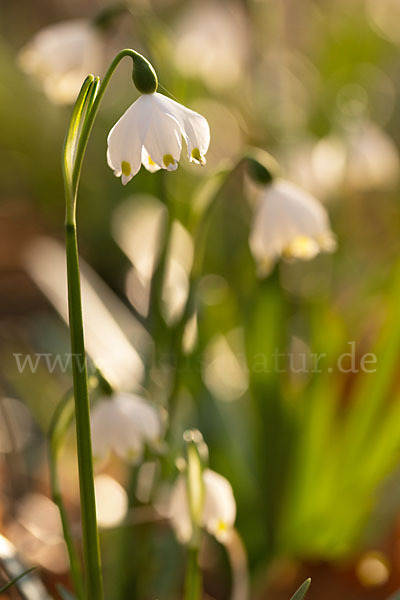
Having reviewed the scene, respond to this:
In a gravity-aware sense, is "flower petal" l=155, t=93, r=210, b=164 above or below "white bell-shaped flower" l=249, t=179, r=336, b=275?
above

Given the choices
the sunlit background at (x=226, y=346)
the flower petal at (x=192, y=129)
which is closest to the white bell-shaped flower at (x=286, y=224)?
the sunlit background at (x=226, y=346)

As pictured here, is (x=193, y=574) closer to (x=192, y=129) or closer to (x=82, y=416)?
(x=82, y=416)

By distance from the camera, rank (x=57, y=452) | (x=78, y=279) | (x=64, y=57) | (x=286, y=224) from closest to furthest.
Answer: (x=78, y=279)
(x=57, y=452)
(x=286, y=224)
(x=64, y=57)

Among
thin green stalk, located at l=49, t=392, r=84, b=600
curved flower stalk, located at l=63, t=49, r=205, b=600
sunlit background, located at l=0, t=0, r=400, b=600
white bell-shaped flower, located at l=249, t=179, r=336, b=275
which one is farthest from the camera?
sunlit background, located at l=0, t=0, r=400, b=600

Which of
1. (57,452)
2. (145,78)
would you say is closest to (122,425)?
(57,452)

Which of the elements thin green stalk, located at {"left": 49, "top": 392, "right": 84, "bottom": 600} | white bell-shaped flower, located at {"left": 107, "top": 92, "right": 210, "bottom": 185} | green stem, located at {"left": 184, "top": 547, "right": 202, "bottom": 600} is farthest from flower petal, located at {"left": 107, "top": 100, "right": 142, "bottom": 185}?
green stem, located at {"left": 184, "top": 547, "right": 202, "bottom": 600}

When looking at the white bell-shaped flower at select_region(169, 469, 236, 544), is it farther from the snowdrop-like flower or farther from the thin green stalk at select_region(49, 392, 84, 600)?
the snowdrop-like flower

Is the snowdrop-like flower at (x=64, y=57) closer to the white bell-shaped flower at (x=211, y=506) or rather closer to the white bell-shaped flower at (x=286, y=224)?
the white bell-shaped flower at (x=286, y=224)
